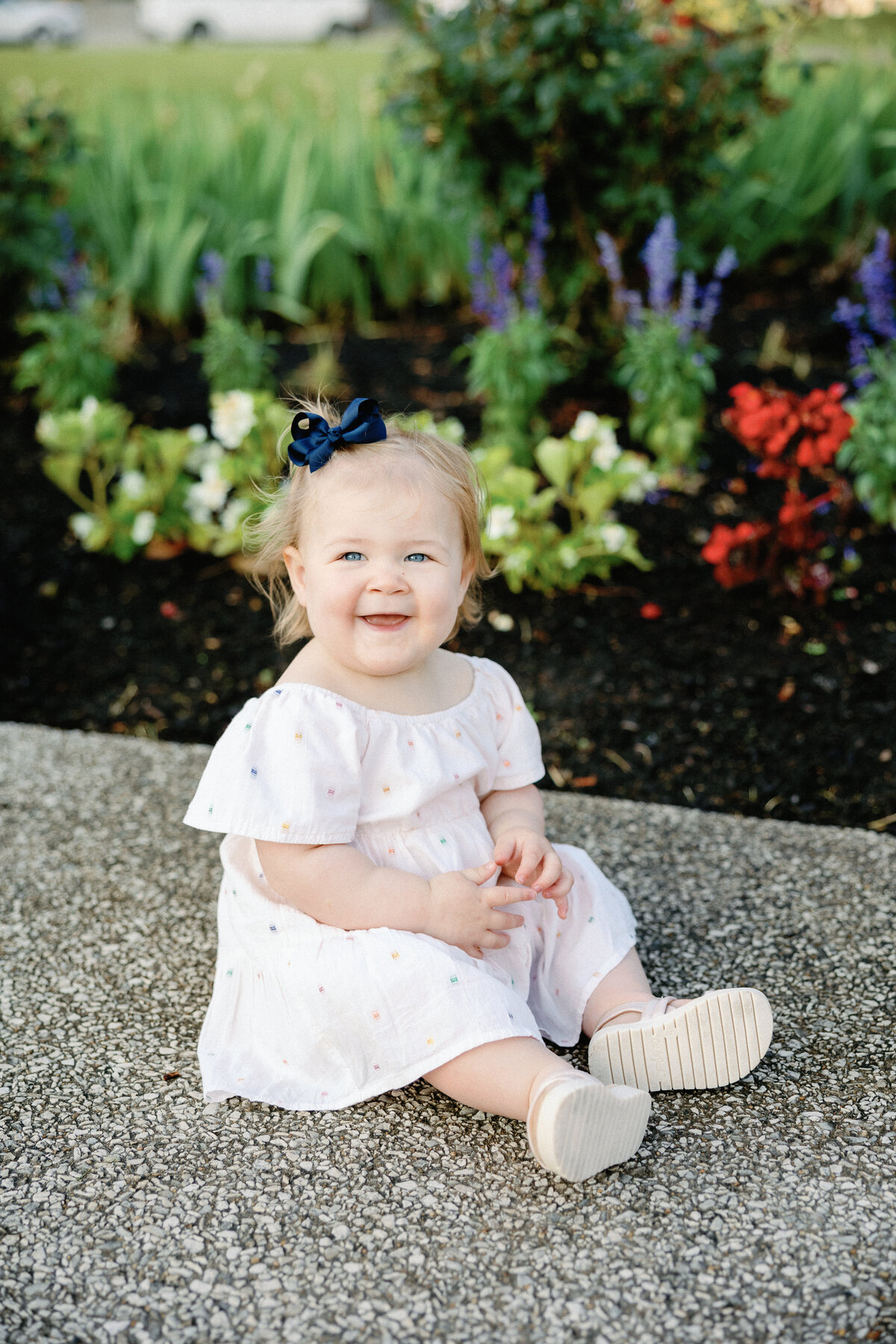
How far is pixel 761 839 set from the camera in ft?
7.98

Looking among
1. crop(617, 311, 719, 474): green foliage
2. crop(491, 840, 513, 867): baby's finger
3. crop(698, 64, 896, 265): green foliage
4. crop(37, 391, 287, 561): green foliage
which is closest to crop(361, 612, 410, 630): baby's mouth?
crop(491, 840, 513, 867): baby's finger

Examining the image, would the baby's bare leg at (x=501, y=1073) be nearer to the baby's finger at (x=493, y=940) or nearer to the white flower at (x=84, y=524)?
the baby's finger at (x=493, y=940)

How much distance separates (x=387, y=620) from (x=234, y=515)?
1.90m

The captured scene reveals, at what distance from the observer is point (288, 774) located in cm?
169

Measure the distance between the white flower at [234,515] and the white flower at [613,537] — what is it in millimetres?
1074

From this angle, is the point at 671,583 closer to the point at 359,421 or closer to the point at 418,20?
the point at 359,421

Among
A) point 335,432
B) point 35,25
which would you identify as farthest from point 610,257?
point 35,25

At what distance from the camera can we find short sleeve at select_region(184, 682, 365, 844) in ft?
5.48

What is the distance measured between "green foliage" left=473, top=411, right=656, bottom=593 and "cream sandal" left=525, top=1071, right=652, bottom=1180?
1861mm

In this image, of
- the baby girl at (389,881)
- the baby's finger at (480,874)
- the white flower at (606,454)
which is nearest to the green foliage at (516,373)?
the white flower at (606,454)

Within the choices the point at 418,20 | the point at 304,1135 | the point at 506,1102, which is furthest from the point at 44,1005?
the point at 418,20

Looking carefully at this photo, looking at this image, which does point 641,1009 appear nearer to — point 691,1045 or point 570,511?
point 691,1045

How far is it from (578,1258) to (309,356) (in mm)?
4228

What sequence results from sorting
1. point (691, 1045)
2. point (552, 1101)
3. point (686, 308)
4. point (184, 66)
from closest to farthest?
point (552, 1101), point (691, 1045), point (686, 308), point (184, 66)
